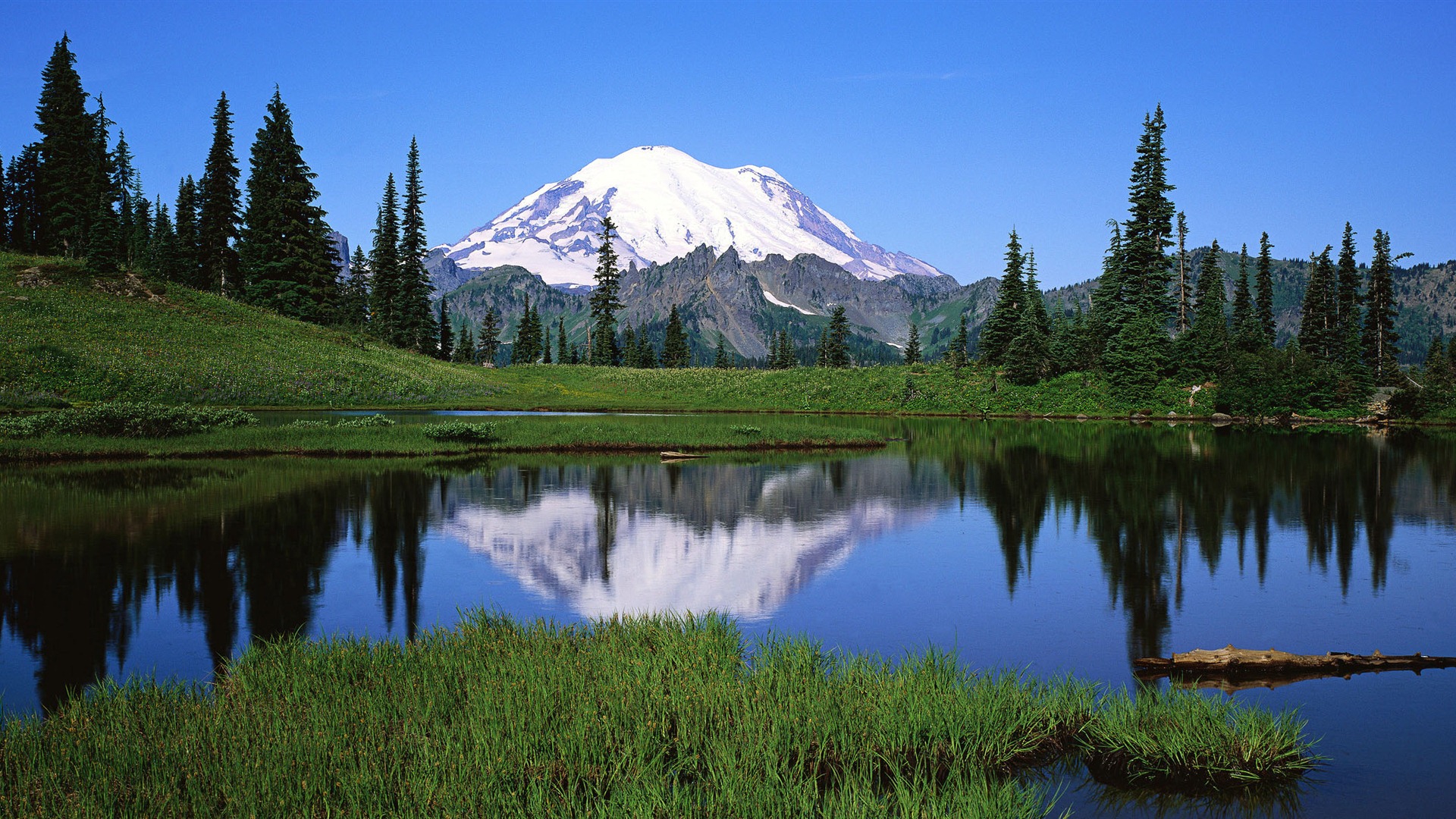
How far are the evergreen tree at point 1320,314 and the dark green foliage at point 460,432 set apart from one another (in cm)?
9790

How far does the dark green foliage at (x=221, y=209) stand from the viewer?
93.6 metres

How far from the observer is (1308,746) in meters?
8.82

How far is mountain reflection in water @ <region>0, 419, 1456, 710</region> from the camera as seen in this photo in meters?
14.3

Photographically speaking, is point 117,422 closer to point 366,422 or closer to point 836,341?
point 366,422

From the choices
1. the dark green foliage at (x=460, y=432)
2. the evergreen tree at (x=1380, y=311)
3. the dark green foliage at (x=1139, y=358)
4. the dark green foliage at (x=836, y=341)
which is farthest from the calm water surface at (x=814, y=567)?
the dark green foliage at (x=836, y=341)

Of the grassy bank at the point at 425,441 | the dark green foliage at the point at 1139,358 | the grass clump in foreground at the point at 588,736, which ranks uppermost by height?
the dark green foliage at the point at 1139,358

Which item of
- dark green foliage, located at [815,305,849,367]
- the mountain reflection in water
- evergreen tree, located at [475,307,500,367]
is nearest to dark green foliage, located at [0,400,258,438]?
the mountain reflection in water

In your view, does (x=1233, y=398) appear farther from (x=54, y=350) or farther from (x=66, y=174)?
(x=66, y=174)

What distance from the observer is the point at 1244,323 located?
96312mm

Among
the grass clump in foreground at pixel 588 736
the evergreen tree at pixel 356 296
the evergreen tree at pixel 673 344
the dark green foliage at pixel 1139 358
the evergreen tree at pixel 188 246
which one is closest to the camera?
the grass clump in foreground at pixel 588 736

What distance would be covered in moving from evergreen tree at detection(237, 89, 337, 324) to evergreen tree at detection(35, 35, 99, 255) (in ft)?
45.6

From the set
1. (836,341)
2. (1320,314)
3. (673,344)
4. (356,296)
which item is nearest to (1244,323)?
(1320,314)

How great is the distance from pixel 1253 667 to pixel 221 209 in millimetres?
106828

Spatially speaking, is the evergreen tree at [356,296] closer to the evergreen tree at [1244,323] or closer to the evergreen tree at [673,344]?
the evergreen tree at [673,344]
